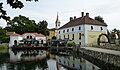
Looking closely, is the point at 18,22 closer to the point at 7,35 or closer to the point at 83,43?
the point at 7,35

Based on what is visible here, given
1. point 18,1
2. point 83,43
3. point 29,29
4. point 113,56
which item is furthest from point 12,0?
point 29,29

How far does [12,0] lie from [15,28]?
235 feet

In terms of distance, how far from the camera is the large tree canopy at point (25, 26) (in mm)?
73181

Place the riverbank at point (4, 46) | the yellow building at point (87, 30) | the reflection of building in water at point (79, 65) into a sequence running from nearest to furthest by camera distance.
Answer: the reflection of building in water at point (79, 65), the yellow building at point (87, 30), the riverbank at point (4, 46)

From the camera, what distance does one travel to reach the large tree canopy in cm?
7318

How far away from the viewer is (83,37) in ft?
168

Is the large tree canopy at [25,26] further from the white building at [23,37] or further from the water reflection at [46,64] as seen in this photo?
the water reflection at [46,64]

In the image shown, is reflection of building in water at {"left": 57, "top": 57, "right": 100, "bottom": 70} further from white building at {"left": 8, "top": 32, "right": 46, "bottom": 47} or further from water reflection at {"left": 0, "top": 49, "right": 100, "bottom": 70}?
white building at {"left": 8, "top": 32, "right": 46, "bottom": 47}

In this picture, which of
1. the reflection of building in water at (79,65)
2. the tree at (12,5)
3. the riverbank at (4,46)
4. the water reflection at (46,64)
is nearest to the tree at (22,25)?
the riverbank at (4,46)

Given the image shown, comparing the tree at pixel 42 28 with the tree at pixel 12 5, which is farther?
the tree at pixel 42 28

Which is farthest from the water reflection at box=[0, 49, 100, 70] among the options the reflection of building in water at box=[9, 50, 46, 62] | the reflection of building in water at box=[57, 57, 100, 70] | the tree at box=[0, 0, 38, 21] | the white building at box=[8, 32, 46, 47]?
the white building at box=[8, 32, 46, 47]

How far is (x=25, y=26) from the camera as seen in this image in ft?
242

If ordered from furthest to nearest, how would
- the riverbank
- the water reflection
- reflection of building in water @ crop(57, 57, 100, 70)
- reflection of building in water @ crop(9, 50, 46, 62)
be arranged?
1. the riverbank
2. reflection of building in water @ crop(9, 50, 46, 62)
3. the water reflection
4. reflection of building in water @ crop(57, 57, 100, 70)

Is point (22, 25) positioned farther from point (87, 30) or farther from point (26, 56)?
point (26, 56)
